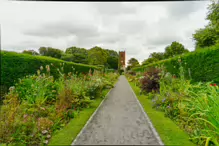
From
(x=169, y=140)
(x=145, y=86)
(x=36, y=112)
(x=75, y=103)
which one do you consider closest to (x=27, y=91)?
(x=36, y=112)

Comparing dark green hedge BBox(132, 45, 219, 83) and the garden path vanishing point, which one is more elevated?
dark green hedge BBox(132, 45, 219, 83)

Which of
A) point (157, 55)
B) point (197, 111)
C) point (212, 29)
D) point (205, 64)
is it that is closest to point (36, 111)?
point (197, 111)

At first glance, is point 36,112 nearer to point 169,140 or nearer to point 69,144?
point 69,144

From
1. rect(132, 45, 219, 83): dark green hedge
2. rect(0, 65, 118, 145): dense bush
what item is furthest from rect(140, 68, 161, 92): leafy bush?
rect(0, 65, 118, 145): dense bush

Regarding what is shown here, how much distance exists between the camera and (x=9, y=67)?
667 centimetres

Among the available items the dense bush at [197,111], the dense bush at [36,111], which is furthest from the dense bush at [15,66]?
the dense bush at [197,111]

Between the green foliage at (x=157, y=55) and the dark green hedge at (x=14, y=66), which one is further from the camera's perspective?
the green foliage at (x=157, y=55)

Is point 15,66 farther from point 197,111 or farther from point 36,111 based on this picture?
point 197,111

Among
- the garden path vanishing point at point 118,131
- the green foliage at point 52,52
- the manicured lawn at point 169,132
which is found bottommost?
the garden path vanishing point at point 118,131

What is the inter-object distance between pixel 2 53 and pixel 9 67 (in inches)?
25.4

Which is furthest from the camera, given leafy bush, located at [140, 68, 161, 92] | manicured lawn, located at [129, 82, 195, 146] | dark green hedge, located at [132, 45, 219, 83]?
leafy bush, located at [140, 68, 161, 92]

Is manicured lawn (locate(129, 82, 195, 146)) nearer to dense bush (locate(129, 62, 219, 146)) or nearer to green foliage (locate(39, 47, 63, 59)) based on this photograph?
dense bush (locate(129, 62, 219, 146))

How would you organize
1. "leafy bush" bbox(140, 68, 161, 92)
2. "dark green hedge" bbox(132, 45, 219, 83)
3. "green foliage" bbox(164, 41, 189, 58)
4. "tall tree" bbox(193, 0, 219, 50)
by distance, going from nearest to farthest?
"dark green hedge" bbox(132, 45, 219, 83)
"leafy bush" bbox(140, 68, 161, 92)
"tall tree" bbox(193, 0, 219, 50)
"green foliage" bbox(164, 41, 189, 58)

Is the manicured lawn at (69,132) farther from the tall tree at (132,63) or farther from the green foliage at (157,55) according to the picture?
the tall tree at (132,63)
